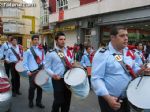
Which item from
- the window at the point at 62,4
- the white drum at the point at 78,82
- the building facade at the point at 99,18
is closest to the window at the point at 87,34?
the building facade at the point at 99,18

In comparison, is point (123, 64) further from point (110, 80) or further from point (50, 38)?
point (50, 38)

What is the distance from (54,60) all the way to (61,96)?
0.69 meters

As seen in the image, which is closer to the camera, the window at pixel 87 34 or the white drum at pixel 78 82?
the white drum at pixel 78 82

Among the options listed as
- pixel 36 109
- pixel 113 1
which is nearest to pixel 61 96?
pixel 36 109

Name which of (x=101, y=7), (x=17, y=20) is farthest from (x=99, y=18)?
(x=17, y=20)

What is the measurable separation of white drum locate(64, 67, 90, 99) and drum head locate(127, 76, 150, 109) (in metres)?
1.70

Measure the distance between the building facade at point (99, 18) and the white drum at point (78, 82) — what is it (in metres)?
13.3

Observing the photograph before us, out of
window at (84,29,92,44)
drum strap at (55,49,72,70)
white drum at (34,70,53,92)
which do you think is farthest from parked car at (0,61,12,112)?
window at (84,29,92,44)

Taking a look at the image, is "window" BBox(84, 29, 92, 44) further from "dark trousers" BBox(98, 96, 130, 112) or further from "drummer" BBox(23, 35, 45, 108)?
"dark trousers" BBox(98, 96, 130, 112)

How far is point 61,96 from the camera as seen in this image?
614 centimetres

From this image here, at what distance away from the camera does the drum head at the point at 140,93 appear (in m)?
3.67

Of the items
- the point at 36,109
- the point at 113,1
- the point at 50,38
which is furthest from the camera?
the point at 50,38

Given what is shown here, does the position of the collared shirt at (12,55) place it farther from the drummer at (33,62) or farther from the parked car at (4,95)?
the parked car at (4,95)

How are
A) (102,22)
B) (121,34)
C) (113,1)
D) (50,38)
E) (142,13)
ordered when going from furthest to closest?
(50,38) < (102,22) < (113,1) < (142,13) < (121,34)
